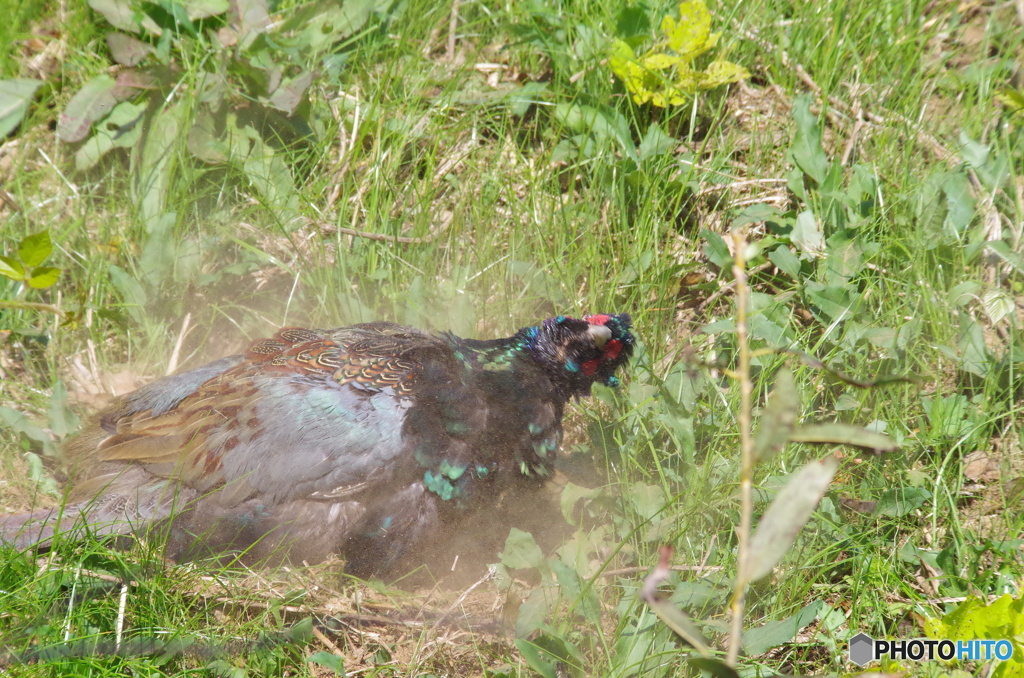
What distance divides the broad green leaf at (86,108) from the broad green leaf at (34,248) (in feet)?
5.57

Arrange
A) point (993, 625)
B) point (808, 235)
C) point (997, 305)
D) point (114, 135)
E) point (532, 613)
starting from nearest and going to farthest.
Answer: point (993, 625) < point (532, 613) < point (997, 305) < point (808, 235) < point (114, 135)

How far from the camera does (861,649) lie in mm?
2643

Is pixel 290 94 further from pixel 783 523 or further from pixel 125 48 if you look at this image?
pixel 783 523

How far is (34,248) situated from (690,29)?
9.94ft

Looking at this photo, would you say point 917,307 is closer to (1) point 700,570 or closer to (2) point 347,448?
(1) point 700,570

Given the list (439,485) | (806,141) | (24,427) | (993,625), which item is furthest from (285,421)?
(806,141)

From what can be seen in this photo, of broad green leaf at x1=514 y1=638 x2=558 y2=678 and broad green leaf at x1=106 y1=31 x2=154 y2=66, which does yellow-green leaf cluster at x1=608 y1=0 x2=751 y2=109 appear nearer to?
broad green leaf at x1=106 y1=31 x2=154 y2=66

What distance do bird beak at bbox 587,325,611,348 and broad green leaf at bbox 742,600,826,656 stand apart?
115 cm

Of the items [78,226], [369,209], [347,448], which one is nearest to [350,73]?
[369,209]

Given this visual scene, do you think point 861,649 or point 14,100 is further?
point 14,100

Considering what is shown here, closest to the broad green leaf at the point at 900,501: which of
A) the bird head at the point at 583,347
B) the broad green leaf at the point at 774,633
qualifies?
the broad green leaf at the point at 774,633

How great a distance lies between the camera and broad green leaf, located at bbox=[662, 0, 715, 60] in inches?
155

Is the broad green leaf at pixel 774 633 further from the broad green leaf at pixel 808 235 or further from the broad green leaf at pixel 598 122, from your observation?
the broad green leaf at pixel 598 122

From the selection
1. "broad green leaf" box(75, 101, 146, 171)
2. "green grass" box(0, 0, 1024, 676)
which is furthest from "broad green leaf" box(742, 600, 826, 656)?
"broad green leaf" box(75, 101, 146, 171)
